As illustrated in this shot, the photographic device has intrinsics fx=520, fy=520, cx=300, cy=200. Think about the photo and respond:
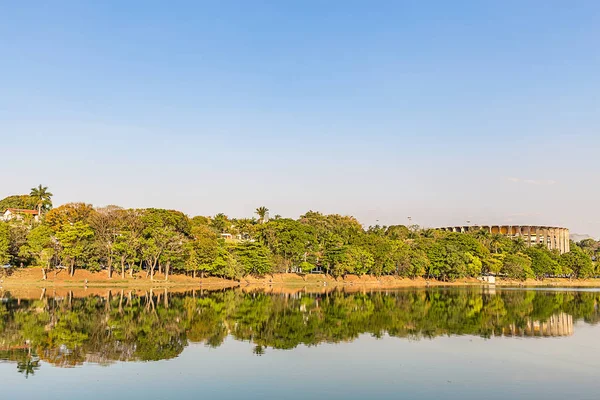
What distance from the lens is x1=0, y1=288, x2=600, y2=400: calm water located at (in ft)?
67.6

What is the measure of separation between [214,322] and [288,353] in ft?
42.7

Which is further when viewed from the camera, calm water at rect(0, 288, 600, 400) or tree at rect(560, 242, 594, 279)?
tree at rect(560, 242, 594, 279)

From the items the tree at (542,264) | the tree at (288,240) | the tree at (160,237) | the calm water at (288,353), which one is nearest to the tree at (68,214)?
the tree at (160,237)

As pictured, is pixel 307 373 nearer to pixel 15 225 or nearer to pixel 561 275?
pixel 15 225

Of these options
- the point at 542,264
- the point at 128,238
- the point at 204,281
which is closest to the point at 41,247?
the point at 128,238

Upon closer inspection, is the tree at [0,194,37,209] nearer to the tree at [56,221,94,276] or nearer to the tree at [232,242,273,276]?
the tree at [56,221,94,276]

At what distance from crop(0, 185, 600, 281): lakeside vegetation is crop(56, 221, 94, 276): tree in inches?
5.8

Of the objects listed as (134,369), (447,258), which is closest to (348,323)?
(134,369)

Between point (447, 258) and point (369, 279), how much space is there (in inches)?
702

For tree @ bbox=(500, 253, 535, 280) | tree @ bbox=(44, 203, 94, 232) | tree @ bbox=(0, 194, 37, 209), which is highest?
tree @ bbox=(0, 194, 37, 209)

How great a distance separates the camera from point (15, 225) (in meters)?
83.9

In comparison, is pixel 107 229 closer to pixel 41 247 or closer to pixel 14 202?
pixel 41 247

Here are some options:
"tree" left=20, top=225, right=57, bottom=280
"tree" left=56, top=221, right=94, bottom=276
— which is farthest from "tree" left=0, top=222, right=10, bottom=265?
"tree" left=56, top=221, right=94, bottom=276

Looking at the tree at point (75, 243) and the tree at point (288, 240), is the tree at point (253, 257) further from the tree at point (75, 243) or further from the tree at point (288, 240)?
the tree at point (75, 243)
